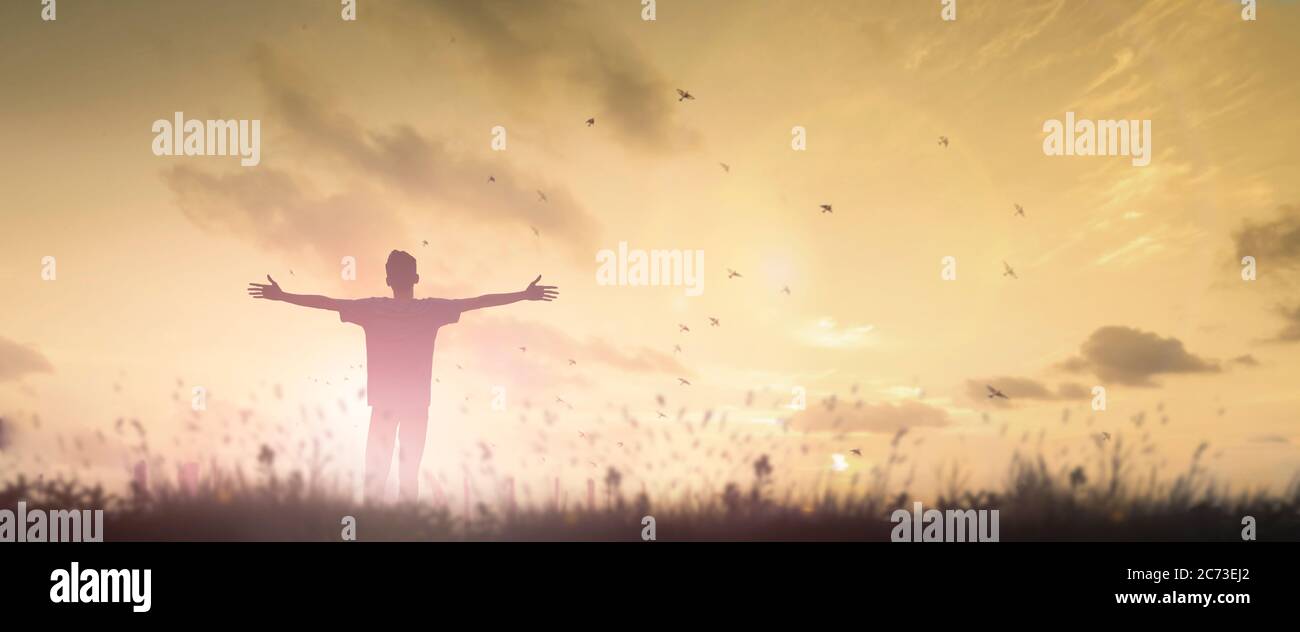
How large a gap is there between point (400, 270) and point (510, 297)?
1620mm

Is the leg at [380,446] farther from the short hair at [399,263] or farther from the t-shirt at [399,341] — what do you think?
the short hair at [399,263]

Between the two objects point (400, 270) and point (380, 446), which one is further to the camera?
point (400, 270)

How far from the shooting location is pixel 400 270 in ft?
43.0

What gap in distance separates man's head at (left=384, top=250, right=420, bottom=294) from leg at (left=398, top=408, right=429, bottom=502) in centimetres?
182

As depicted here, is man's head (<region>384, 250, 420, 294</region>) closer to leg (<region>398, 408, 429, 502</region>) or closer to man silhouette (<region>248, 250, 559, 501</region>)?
man silhouette (<region>248, 250, 559, 501</region>)

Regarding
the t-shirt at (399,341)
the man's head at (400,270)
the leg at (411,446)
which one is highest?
the man's head at (400,270)

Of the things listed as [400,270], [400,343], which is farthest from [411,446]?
[400,270]

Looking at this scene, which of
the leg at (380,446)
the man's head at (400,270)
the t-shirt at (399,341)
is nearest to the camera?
the leg at (380,446)

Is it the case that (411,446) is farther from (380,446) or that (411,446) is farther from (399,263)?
(399,263)

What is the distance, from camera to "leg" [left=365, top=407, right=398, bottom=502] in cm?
1228

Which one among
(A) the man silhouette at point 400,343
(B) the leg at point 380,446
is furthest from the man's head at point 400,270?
(B) the leg at point 380,446

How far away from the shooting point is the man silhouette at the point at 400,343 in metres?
12.6
